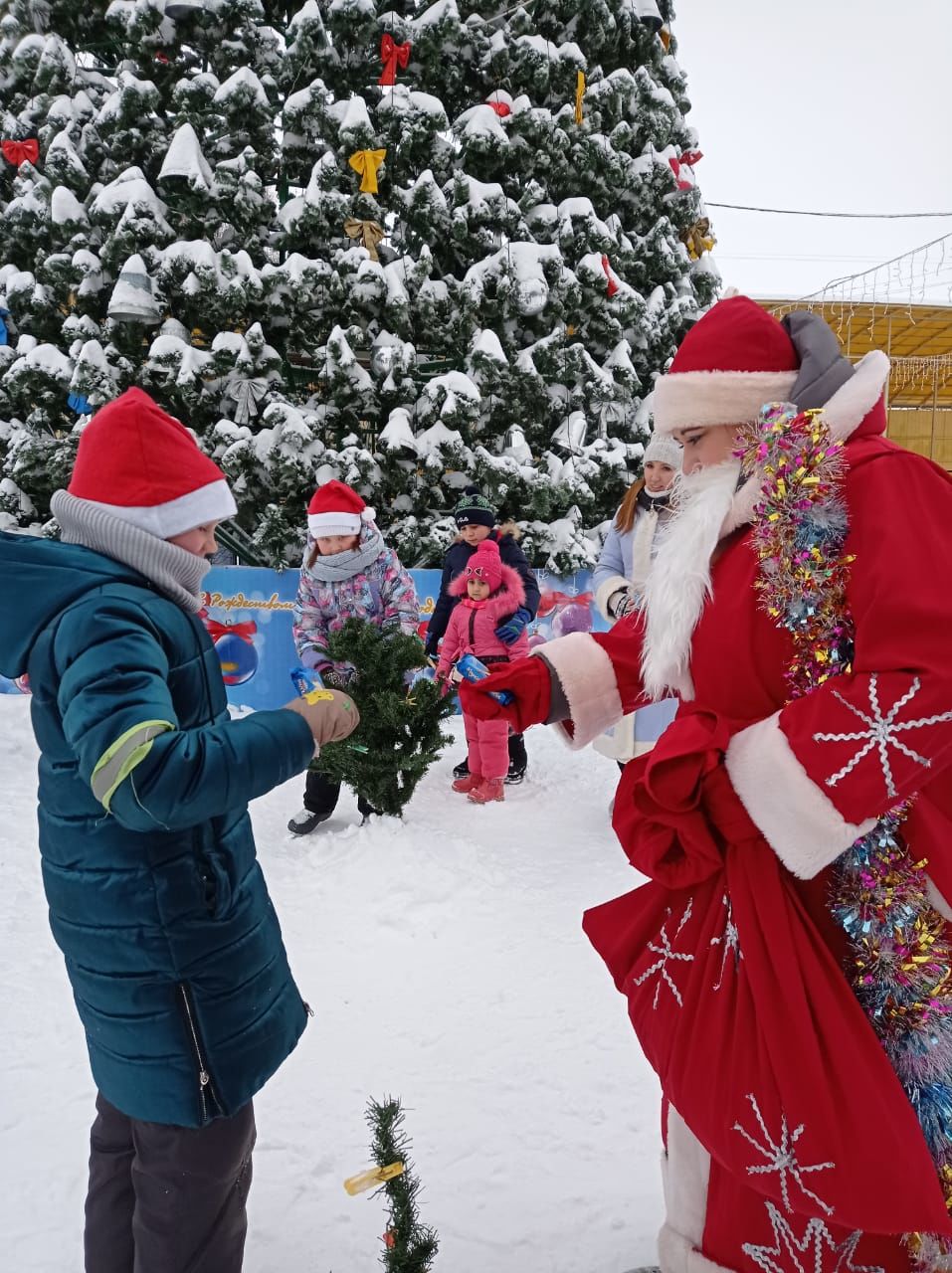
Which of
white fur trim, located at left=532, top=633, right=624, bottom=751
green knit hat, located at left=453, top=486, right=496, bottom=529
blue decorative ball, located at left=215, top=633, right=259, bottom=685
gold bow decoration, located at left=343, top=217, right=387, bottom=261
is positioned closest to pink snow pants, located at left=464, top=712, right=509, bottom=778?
green knit hat, located at left=453, top=486, right=496, bottom=529

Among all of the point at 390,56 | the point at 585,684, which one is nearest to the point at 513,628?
the point at 585,684

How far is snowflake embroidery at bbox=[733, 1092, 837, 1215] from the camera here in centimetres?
131

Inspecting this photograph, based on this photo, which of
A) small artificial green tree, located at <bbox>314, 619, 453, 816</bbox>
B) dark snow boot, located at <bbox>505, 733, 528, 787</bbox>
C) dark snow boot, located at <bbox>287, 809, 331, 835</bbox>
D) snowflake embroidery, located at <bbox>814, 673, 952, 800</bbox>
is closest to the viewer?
snowflake embroidery, located at <bbox>814, 673, 952, 800</bbox>

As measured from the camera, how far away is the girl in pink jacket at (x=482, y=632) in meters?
5.85

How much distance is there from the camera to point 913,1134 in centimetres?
129

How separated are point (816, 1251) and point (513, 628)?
4.66 m

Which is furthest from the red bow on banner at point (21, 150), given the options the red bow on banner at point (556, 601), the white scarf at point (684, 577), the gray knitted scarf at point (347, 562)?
the white scarf at point (684, 577)

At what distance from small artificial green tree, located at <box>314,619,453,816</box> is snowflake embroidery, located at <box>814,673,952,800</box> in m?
3.73

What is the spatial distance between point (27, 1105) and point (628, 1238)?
2028 millimetres

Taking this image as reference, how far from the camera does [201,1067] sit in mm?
1592

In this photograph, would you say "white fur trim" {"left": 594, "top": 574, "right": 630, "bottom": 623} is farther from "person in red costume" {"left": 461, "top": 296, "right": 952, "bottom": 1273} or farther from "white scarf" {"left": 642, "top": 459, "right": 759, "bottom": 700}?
"person in red costume" {"left": 461, "top": 296, "right": 952, "bottom": 1273}

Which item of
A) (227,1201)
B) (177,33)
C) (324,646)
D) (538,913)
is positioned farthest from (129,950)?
(177,33)

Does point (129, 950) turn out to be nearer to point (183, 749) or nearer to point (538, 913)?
point (183, 749)

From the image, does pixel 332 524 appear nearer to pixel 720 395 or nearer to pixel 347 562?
pixel 347 562
